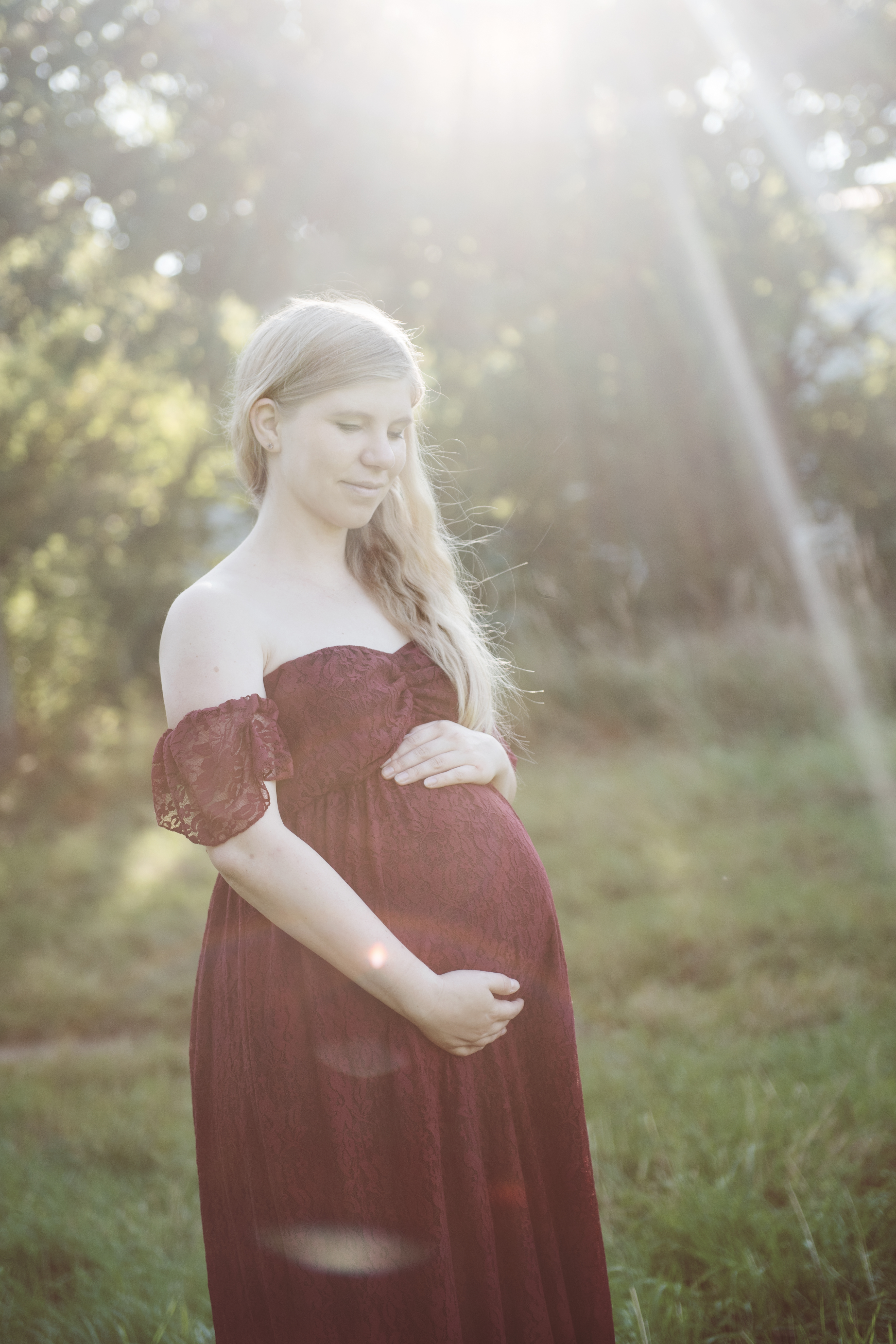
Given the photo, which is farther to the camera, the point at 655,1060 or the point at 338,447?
the point at 655,1060

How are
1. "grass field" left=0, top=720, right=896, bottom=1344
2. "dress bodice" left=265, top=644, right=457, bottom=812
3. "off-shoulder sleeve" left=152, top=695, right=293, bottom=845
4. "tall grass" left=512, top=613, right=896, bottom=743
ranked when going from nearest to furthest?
"off-shoulder sleeve" left=152, top=695, right=293, bottom=845, "dress bodice" left=265, top=644, right=457, bottom=812, "grass field" left=0, top=720, right=896, bottom=1344, "tall grass" left=512, top=613, right=896, bottom=743

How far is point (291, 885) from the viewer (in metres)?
1.45

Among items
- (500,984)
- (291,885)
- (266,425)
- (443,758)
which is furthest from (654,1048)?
(266,425)

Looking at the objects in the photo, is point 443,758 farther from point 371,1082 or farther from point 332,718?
point 371,1082

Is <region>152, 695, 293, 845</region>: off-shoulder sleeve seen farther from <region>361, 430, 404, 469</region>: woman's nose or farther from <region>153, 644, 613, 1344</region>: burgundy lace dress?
<region>361, 430, 404, 469</region>: woman's nose

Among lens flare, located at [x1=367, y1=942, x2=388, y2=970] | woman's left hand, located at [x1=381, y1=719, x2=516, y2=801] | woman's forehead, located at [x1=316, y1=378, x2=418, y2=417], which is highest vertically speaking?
woman's forehead, located at [x1=316, y1=378, x2=418, y2=417]

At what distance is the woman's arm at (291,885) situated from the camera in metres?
1.45

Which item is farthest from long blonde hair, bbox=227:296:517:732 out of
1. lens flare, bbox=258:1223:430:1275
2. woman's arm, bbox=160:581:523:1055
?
lens flare, bbox=258:1223:430:1275

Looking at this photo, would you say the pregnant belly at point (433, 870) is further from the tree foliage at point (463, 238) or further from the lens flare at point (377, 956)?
the tree foliage at point (463, 238)

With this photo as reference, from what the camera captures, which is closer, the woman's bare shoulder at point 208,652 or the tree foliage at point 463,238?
the woman's bare shoulder at point 208,652

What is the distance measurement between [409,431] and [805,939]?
3343 millimetres

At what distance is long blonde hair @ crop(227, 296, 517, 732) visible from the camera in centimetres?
166

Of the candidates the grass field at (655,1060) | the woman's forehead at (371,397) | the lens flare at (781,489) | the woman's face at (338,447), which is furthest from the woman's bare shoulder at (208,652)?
the lens flare at (781,489)

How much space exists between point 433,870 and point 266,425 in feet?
2.75
